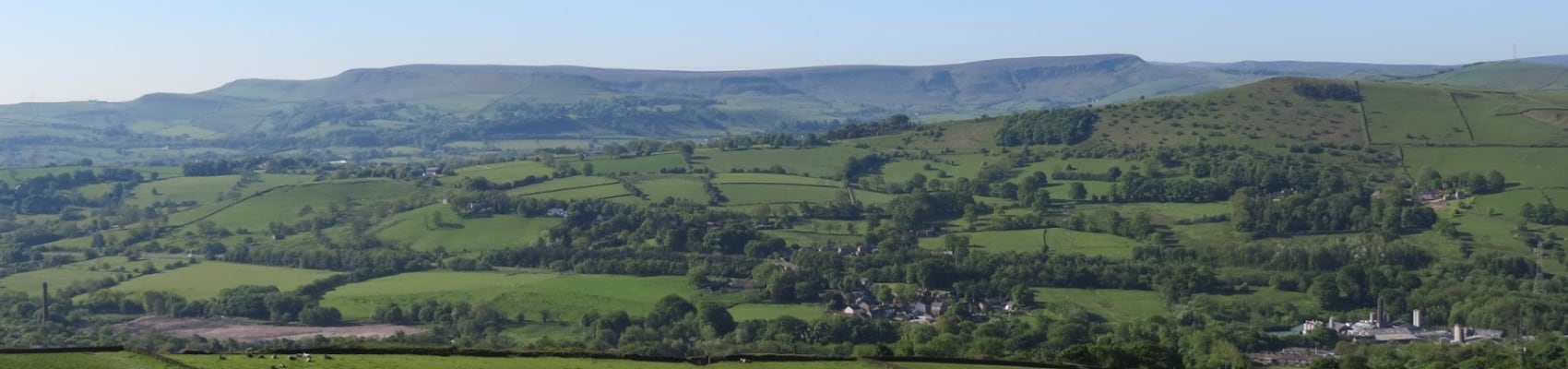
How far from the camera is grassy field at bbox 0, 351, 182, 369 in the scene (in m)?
27.3

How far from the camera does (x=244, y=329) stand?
54.4 m

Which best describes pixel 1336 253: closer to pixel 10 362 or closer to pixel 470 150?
pixel 10 362

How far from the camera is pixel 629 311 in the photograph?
5553cm

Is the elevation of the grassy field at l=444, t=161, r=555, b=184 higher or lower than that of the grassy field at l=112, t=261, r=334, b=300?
higher

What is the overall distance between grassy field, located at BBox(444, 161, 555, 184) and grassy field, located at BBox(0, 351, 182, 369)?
67.2 metres

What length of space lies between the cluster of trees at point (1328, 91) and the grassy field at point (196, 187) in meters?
67.4

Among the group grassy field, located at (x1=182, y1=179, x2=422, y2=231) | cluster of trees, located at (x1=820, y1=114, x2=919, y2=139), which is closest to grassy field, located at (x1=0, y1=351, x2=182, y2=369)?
grassy field, located at (x1=182, y1=179, x2=422, y2=231)

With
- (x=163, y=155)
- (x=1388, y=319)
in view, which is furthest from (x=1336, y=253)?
(x=163, y=155)

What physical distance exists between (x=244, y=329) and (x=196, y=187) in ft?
176

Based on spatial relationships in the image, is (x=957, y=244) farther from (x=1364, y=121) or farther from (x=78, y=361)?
(x=78, y=361)

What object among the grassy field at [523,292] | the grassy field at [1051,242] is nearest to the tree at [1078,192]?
the grassy field at [1051,242]

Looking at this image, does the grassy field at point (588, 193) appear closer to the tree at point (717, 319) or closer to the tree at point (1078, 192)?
the tree at point (1078, 192)

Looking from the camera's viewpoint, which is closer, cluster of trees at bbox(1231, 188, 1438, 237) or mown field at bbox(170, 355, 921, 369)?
mown field at bbox(170, 355, 921, 369)

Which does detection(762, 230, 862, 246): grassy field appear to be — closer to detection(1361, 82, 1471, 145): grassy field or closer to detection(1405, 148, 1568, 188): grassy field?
detection(1405, 148, 1568, 188): grassy field
